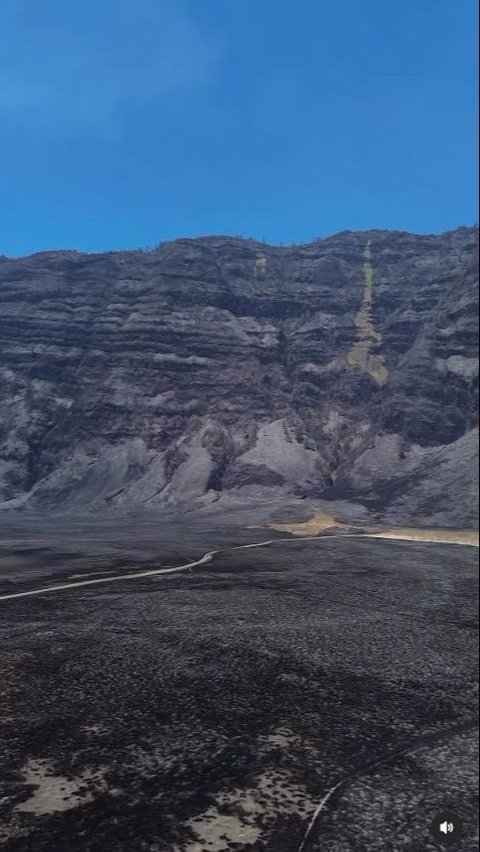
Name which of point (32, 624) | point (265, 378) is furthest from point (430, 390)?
point (32, 624)

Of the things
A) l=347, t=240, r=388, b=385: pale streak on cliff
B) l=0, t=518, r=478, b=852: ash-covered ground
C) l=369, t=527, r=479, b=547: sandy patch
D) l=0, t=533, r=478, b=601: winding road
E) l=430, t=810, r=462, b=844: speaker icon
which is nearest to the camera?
l=430, t=810, r=462, b=844: speaker icon

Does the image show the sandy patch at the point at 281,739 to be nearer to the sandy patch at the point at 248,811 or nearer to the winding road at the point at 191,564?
the sandy patch at the point at 248,811

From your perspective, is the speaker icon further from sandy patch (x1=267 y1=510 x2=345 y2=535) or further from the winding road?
sandy patch (x1=267 y1=510 x2=345 y2=535)

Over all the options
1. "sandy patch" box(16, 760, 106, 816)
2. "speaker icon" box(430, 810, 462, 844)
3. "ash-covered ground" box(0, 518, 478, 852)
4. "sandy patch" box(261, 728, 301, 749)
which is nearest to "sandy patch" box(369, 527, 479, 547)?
"ash-covered ground" box(0, 518, 478, 852)

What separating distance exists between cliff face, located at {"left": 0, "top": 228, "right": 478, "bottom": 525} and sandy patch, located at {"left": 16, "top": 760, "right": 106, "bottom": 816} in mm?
67285

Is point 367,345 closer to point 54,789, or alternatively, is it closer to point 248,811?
point 248,811

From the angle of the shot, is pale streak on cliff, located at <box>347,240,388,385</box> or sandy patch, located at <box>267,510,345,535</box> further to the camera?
pale streak on cliff, located at <box>347,240,388,385</box>

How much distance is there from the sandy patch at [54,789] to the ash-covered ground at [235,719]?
0.03m

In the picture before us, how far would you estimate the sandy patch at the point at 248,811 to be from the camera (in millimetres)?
8844

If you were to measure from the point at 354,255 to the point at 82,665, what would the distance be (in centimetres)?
13325

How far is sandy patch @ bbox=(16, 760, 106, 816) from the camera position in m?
9.53

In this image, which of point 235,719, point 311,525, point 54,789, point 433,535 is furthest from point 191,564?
point 311,525

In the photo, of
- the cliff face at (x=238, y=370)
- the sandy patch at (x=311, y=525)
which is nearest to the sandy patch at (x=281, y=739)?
the sandy patch at (x=311, y=525)

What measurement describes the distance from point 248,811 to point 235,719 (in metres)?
3.66
